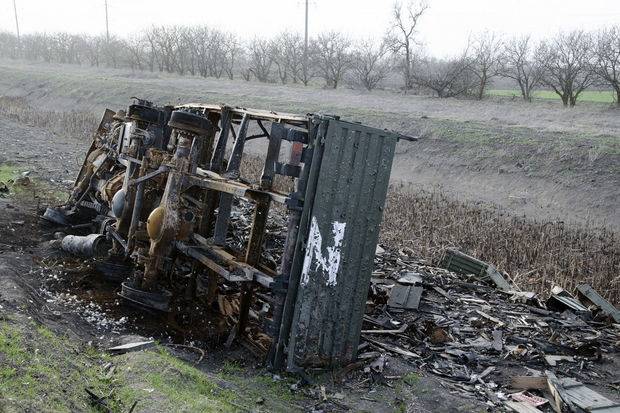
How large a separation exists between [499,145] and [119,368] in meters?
19.7

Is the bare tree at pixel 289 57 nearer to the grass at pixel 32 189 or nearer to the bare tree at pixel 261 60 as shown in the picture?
the bare tree at pixel 261 60

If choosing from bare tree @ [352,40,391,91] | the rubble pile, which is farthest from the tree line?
the rubble pile

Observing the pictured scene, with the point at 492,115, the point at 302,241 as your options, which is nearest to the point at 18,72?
the point at 492,115

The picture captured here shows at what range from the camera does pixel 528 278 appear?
10305 mm

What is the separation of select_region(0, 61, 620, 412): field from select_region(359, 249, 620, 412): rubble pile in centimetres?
74

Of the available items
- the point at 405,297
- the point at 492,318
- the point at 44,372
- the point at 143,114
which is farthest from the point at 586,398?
the point at 143,114

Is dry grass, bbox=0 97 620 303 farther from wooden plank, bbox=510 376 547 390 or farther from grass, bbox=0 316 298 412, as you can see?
grass, bbox=0 316 298 412

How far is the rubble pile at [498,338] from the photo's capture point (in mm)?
5891

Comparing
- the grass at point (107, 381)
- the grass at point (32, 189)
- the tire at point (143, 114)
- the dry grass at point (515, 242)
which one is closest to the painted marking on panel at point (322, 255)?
the grass at point (107, 381)

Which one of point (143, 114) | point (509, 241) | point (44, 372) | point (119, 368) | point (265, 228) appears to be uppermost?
point (143, 114)

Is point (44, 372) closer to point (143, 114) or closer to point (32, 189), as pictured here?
point (143, 114)

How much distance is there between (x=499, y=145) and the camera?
72.5 ft

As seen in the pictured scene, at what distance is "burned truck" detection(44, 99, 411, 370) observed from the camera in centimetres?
579

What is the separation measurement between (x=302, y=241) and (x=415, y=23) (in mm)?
42475
